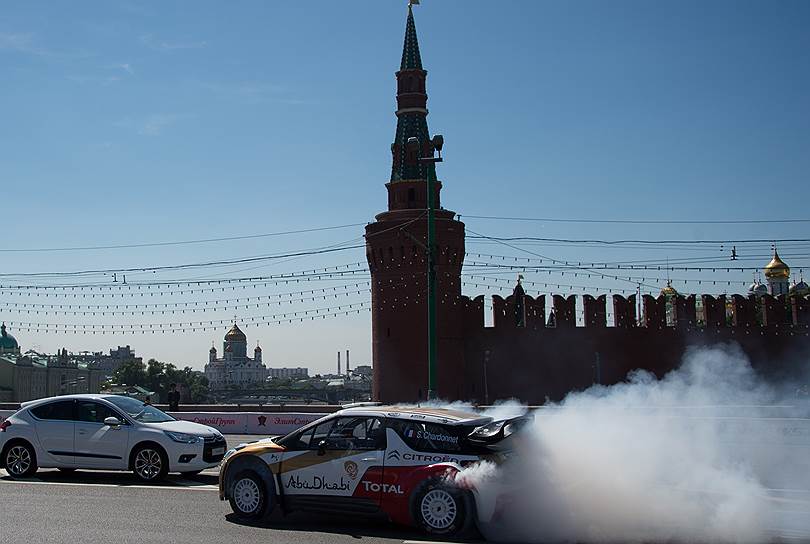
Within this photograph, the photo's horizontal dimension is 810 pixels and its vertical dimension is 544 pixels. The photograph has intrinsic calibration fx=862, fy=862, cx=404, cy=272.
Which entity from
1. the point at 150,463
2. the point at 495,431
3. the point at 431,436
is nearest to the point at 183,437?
the point at 150,463

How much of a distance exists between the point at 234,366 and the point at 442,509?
15269 centimetres

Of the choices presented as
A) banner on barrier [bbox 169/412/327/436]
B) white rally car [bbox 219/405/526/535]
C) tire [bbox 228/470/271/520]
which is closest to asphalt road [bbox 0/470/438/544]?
tire [bbox 228/470/271/520]

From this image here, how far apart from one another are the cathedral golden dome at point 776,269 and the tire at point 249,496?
59831 millimetres

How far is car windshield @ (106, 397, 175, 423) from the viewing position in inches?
541

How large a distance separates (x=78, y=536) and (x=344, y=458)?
2932 millimetres

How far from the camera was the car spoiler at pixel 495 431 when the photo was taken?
9102mm

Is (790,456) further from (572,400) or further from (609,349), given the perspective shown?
(609,349)

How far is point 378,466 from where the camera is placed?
31.0 feet

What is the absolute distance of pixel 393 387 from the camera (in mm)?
40438

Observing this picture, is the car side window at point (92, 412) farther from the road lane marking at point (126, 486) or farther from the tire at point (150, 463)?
the road lane marking at point (126, 486)

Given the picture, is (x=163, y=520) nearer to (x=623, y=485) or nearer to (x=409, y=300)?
(x=623, y=485)

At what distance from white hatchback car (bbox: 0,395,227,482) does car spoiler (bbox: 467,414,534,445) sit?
5.91 m

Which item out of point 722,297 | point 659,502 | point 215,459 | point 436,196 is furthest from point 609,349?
point 659,502

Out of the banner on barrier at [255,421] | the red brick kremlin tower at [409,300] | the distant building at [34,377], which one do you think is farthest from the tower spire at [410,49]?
the distant building at [34,377]
